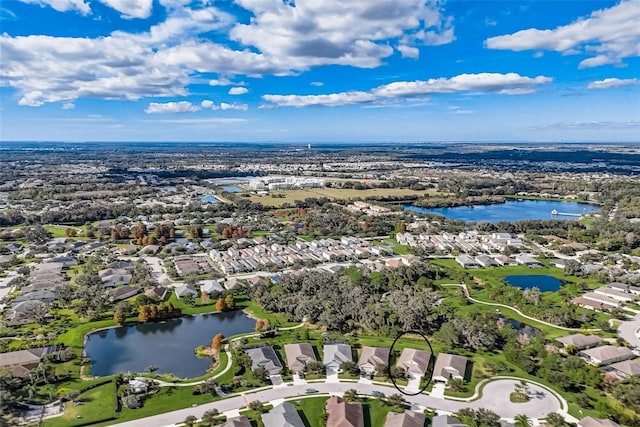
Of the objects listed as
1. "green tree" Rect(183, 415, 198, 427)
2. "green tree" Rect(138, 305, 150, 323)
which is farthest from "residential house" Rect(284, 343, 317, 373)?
"green tree" Rect(138, 305, 150, 323)

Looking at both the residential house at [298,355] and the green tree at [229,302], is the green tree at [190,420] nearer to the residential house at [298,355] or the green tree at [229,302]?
the residential house at [298,355]

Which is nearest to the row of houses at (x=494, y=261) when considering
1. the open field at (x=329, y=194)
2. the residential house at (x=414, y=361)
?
the residential house at (x=414, y=361)

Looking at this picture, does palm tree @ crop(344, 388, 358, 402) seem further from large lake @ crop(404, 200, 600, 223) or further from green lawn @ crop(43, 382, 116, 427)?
large lake @ crop(404, 200, 600, 223)

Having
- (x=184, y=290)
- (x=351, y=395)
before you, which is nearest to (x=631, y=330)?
(x=351, y=395)

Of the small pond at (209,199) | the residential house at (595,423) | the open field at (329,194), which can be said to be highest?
the open field at (329,194)

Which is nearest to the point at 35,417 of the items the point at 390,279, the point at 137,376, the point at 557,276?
the point at 137,376

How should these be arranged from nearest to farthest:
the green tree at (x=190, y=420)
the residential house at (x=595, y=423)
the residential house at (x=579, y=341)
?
the residential house at (x=595, y=423) → the green tree at (x=190, y=420) → the residential house at (x=579, y=341)

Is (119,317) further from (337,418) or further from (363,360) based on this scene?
(337,418)
